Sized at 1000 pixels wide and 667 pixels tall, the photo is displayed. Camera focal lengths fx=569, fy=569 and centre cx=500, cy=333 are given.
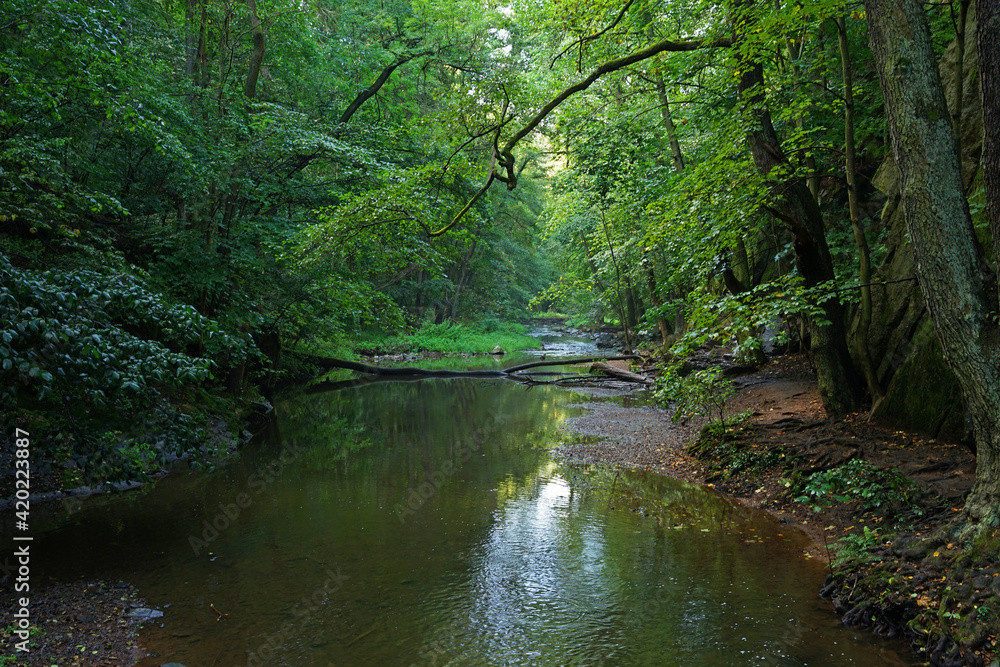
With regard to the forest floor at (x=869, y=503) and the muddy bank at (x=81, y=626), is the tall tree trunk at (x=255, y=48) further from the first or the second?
the muddy bank at (x=81, y=626)

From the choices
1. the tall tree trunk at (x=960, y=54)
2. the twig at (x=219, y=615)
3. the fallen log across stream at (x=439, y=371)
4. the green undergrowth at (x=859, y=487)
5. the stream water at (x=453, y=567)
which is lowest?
the twig at (x=219, y=615)

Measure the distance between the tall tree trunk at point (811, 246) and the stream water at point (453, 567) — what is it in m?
2.46

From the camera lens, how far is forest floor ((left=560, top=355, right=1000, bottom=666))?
4.09 meters

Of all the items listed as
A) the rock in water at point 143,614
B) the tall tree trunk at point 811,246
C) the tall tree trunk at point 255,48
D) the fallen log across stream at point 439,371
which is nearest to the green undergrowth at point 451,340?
the fallen log across stream at point 439,371

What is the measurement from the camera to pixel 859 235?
A: 7.40m

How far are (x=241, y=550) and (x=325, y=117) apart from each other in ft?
42.0

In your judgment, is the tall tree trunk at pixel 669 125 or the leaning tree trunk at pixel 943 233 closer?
the leaning tree trunk at pixel 943 233

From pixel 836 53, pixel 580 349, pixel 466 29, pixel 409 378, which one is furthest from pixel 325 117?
pixel 580 349

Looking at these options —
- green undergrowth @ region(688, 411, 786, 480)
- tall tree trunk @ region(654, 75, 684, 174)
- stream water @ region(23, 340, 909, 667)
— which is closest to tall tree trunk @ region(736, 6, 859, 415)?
green undergrowth @ region(688, 411, 786, 480)

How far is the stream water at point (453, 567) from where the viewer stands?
445 centimetres

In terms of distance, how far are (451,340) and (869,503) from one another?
93.5 ft

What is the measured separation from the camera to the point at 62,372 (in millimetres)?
4602

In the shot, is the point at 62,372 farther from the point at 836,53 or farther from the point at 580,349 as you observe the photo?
the point at 580,349

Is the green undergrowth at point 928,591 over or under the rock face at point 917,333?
under
